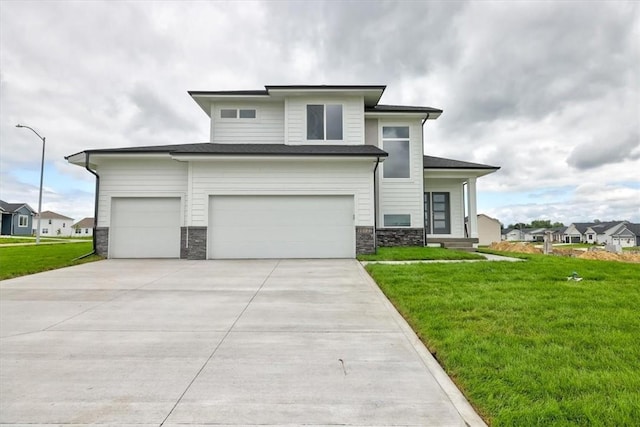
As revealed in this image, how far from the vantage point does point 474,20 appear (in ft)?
40.4

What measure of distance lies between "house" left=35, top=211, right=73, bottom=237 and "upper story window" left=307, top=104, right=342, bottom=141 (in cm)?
6211

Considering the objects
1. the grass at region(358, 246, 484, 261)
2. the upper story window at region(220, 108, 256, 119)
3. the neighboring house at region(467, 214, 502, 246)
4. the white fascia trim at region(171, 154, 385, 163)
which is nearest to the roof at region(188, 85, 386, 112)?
the upper story window at region(220, 108, 256, 119)

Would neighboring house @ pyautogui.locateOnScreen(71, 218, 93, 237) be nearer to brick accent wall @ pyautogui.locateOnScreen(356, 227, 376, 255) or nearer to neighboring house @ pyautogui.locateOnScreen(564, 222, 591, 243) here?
brick accent wall @ pyautogui.locateOnScreen(356, 227, 376, 255)

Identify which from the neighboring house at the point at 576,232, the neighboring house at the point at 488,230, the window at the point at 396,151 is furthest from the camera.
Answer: the neighboring house at the point at 576,232

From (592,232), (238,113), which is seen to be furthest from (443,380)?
(592,232)

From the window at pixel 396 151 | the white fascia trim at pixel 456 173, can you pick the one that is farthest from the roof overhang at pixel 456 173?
the window at pixel 396 151

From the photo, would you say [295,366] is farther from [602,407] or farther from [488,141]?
[488,141]

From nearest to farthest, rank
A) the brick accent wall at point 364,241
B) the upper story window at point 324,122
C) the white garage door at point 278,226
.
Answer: the brick accent wall at point 364,241 → the white garage door at point 278,226 → the upper story window at point 324,122

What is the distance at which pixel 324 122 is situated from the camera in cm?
1417

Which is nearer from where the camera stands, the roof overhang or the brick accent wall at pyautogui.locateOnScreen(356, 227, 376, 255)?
the brick accent wall at pyautogui.locateOnScreen(356, 227, 376, 255)

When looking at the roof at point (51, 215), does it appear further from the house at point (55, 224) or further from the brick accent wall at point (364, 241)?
the brick accent wall at point (364, 241)

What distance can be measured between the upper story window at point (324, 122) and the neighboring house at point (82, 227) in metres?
68.0

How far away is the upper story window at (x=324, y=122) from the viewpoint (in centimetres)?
1411

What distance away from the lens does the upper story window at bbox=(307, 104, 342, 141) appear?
14.1 meters
